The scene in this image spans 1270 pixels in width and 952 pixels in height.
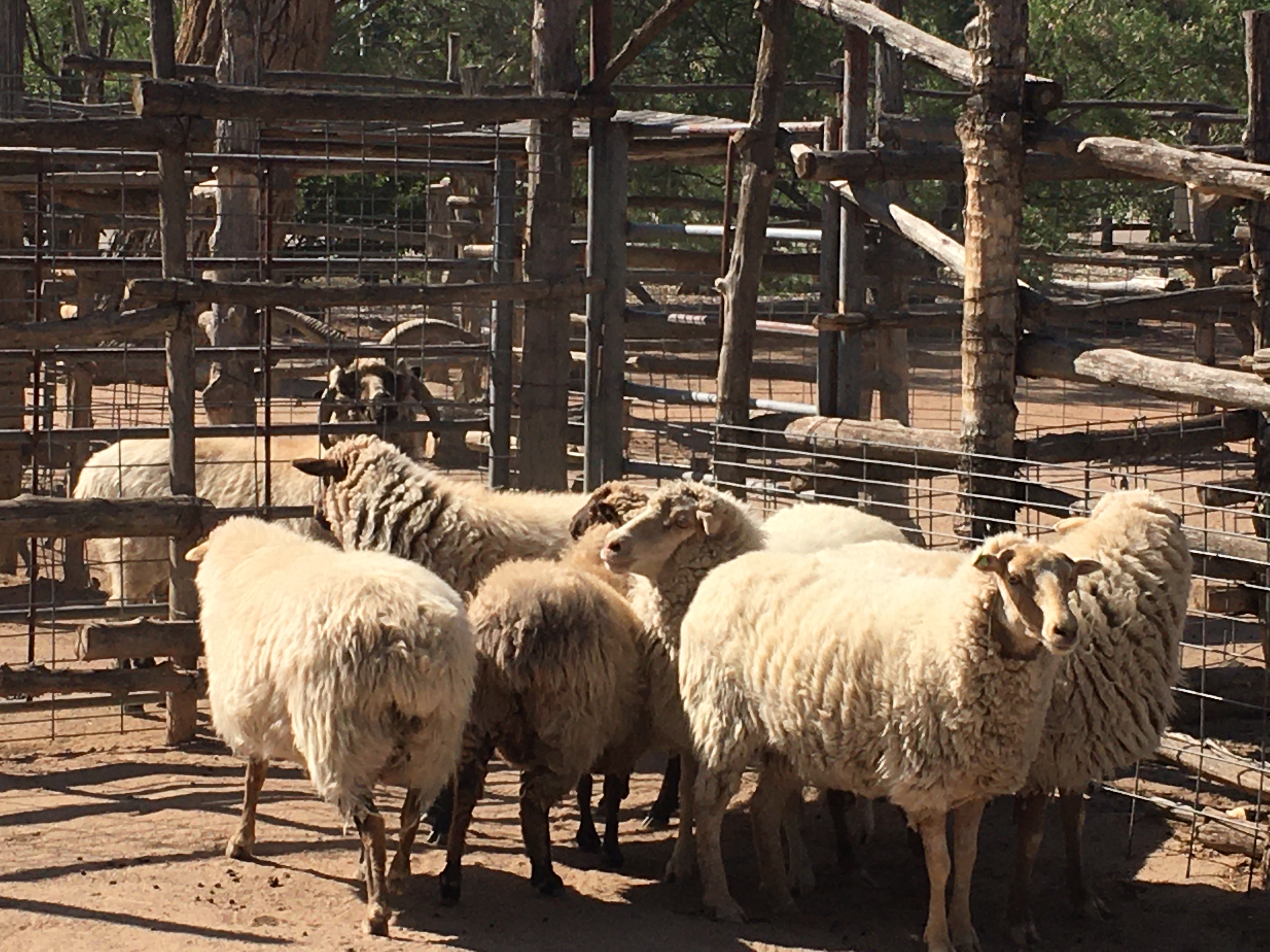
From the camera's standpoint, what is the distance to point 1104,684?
6188 millimetres

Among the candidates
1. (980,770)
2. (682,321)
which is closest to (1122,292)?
(682,321)

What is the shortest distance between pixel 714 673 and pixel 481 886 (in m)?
1.26

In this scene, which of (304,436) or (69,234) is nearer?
(304,436)

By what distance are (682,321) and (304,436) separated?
289 cm

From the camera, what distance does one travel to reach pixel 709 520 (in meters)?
6.84

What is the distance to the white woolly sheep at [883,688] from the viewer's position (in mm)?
5656

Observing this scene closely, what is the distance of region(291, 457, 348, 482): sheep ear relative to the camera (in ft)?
25.1

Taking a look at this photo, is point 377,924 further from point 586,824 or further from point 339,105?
point 339,105

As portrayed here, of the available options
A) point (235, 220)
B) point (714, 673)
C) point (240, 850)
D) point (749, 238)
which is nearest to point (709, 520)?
point (714, 673)

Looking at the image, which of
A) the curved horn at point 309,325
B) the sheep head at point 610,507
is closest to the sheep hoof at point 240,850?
the sheep head at point 610,507

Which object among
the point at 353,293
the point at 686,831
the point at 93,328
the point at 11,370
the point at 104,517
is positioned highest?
the point at 353,293

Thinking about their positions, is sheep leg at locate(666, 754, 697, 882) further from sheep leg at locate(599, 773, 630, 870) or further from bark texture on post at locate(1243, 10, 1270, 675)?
bark texture on post at locate(1243, 10, 1270, 675)

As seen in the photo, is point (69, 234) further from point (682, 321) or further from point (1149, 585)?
point (1149, 585)

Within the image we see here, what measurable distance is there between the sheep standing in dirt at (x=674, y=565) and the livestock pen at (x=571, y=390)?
53cm
